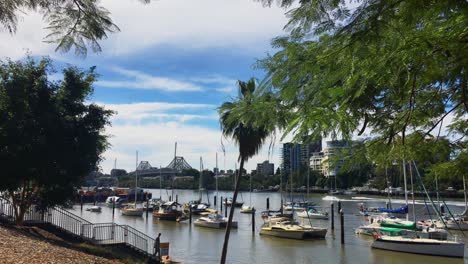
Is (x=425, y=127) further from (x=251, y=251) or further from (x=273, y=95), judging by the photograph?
(x=251, y=251)

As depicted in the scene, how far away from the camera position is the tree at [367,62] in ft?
12.1

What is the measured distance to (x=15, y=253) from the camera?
37.8 feet

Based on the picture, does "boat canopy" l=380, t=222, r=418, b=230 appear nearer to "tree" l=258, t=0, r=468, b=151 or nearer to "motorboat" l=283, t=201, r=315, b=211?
"motorboat" l=283, t=201, r=315, b=211

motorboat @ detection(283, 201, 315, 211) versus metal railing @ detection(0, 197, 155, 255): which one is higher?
metal railing @ detection(0, 197, 155, 255)

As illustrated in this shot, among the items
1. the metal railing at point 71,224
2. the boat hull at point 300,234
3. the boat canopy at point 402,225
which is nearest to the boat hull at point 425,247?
the boat canopy at point 402,225

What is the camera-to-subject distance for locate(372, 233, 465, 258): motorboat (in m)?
34.2

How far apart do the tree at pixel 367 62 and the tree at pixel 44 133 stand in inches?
639

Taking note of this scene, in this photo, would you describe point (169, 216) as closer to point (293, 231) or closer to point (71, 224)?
point (293, 231)

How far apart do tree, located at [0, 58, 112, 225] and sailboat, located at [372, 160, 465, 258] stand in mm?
25625

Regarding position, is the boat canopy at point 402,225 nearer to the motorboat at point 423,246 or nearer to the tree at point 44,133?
the motorboat at point 423,246

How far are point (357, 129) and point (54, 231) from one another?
18.6 m

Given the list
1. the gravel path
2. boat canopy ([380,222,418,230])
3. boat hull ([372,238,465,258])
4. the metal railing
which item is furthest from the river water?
the gravel path

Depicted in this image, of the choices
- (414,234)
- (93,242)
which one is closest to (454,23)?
(93,242)

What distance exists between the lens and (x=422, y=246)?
3506 cm
